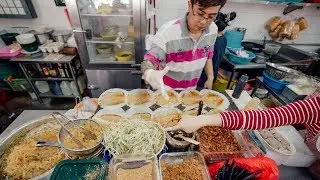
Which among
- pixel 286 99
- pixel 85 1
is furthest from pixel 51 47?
pixel 286 99

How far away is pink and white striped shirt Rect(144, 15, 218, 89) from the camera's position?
2.04m

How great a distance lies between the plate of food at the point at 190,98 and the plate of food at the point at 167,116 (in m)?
0.20

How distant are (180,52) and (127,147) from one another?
1310 mm

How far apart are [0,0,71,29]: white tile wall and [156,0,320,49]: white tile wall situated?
2121 millimetres

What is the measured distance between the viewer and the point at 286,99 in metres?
2.87

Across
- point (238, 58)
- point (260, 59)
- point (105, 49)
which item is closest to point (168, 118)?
point (238, 58)

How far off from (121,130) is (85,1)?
115 inches

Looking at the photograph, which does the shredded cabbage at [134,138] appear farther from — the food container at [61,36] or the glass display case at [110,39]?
the food container at [61,36]

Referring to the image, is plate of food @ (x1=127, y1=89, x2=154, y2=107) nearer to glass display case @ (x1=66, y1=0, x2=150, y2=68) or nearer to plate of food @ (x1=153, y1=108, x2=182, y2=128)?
plate of food @ (x1=153, y1=108, x2=182, y2=128)

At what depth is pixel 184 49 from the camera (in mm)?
2156

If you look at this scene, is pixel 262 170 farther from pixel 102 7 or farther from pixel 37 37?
pixel 37 37

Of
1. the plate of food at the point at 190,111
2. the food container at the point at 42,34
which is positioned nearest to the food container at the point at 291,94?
the plate of food at the point at 190,111

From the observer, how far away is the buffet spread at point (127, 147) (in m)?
1.18

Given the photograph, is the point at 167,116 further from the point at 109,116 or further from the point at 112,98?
the point at 112,98
